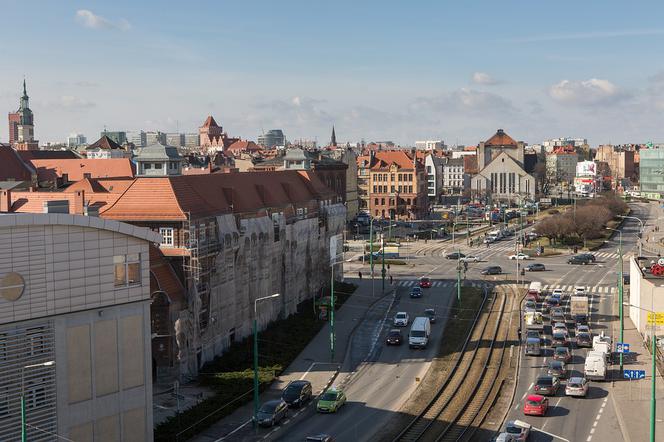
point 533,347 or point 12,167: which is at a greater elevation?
point 12,167

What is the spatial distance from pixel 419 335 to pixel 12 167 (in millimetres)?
52358

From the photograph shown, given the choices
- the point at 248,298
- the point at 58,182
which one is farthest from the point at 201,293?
the point at 58,182

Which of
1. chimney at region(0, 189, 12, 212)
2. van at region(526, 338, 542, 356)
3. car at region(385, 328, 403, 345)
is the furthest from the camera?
car at region(385, 328, 403, 345)

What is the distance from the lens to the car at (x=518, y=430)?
1463 inches

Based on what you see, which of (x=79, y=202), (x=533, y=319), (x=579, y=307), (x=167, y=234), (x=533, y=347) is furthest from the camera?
(x=579, y=307)

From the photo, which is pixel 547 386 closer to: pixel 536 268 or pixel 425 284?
pixel 425 284

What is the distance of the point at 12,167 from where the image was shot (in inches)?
3460

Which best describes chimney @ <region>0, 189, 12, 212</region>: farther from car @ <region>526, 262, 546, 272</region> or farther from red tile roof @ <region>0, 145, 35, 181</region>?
car @ <region>526, 262, 546, 272</region>

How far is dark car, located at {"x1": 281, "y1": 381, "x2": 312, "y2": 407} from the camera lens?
142 ft

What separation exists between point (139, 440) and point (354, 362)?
68.4 feet

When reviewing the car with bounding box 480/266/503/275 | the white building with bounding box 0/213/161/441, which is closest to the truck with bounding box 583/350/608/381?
the white building with bounding box 0/213/161/441

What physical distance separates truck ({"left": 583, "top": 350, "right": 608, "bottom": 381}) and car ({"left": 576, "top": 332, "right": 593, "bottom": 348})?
300 inches

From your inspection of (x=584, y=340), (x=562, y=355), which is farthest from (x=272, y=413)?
(x=584, y=340)

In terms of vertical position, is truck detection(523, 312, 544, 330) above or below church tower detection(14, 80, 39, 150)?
below
